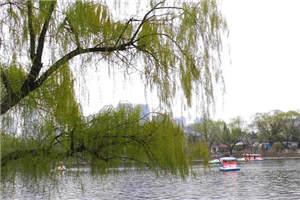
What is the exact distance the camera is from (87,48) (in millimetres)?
3721

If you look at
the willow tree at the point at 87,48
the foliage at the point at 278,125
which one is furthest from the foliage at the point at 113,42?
the foliage at the point at 278,125

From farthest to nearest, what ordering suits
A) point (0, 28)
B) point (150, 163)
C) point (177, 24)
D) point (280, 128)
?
point (280, 128), point (177, 24), point (150, 163), point (0, 28)

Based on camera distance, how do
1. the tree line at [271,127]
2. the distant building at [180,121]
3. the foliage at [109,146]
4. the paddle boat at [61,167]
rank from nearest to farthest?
the foliage at [109,146] → the paddle boat at [61,167] → the distant building at [180,121] → the tree line at [271,127]

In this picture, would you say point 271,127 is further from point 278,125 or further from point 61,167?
point 61,167

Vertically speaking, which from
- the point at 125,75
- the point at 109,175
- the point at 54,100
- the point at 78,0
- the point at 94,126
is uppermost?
the point at 78,0

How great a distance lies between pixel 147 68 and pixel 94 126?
792mm

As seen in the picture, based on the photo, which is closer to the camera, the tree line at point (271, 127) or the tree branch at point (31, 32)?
the tree branch at point (31, 32)

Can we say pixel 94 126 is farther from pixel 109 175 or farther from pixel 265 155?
pixel 265 155

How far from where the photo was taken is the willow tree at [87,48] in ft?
11.8

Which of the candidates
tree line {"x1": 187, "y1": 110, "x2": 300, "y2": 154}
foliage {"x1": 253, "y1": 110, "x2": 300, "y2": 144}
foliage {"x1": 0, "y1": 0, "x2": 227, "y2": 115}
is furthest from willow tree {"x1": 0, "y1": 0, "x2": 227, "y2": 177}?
foliage {"x1": 253, "y1": 110, "x2": 300, "y2": 144}

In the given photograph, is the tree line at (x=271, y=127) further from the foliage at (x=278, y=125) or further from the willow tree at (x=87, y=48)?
the willow tree at (x=87, y=48)

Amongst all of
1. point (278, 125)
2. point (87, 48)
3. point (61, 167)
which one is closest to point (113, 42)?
point (87, 48)

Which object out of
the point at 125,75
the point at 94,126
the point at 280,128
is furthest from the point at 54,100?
the point at 280,128

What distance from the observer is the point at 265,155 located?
298 feet
